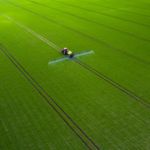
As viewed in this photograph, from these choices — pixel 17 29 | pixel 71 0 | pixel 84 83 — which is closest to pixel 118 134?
pixel 84 83

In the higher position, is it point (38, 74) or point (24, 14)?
point (24, 14)

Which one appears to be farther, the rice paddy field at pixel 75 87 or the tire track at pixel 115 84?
the tire track at pixel 115 84

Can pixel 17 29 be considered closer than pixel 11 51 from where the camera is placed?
No

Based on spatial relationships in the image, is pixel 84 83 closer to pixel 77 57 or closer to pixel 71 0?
pixel 77 57

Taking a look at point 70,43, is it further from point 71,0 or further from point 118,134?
point 71,0

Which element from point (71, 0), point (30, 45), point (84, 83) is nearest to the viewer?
point (84, 83)

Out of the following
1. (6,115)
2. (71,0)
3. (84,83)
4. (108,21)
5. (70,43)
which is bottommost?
(6,115)

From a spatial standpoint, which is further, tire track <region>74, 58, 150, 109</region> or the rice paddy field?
tire track <region>74, 58, 150, 109</region>

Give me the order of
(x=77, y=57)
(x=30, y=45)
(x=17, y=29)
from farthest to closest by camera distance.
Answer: (x=17, y=29) → (x=30, y=45) → (x=77, y=57)
